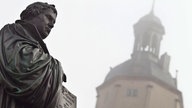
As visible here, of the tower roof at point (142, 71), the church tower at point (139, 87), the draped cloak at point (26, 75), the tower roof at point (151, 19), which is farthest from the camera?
the tower roof at point (151, 19)

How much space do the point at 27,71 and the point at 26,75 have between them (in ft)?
0.09

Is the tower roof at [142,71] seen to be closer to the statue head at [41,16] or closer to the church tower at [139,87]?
the church tower at [139,87]

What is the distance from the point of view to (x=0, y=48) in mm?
3387

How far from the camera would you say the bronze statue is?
10.7 ft

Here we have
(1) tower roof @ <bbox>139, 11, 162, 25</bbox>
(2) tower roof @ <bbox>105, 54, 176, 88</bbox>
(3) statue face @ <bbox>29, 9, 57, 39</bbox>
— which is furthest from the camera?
(1) tower roof @ <bbox>139, 11, 162, 25</bbox>

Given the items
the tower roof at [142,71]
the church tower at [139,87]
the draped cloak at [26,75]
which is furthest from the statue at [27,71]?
the tower roof at [142,71]

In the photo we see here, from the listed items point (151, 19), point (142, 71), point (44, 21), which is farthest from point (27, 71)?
point (151, 19)

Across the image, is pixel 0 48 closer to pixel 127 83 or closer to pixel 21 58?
pixel 21 58

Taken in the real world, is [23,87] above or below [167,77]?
below

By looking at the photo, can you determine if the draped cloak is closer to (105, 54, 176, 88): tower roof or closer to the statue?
the statue

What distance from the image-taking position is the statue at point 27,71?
3250mm

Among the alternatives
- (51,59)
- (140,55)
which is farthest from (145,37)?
(51,59)

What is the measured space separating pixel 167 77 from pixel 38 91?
6259cm

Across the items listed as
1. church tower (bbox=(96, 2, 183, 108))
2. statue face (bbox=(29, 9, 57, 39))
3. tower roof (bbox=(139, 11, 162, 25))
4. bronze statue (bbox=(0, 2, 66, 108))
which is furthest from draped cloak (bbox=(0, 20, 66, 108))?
tower roof (bbox=(139, 11, 162, 25))
